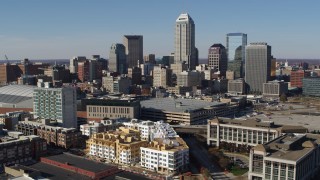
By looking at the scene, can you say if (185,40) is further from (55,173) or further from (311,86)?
(55,173)

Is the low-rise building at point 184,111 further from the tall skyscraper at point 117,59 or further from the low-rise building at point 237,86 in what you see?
the tall skyscraper at point 117,59

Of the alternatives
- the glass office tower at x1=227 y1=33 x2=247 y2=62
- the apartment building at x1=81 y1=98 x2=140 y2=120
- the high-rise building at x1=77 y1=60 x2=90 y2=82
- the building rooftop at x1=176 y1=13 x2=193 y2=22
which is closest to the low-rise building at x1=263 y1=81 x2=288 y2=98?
the apartment building at x1=81 y1=98 x2=140 y2=120

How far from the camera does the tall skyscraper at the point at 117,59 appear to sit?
137625mm

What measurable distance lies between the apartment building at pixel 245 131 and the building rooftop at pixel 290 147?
14.0 ft

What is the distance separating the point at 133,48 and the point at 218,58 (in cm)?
3564

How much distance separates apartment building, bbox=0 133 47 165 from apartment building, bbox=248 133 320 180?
1998cm

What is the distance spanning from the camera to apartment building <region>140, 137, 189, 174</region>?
3497 cm

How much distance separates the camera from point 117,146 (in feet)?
125

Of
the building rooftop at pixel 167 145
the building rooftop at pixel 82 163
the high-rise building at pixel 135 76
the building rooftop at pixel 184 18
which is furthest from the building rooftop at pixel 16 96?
the building rooftop at pixel 184 18

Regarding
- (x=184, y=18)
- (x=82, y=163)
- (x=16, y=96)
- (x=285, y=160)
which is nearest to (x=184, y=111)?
(x=16, y=96)

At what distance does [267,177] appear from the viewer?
3172cm

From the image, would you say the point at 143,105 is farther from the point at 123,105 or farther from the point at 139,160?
the point at 139,160

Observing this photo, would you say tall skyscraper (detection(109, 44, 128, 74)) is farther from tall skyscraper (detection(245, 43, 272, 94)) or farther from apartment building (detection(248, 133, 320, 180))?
apartment building (detection(248, 133, 320, 180))

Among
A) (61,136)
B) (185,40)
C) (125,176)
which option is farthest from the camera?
(185,40)
